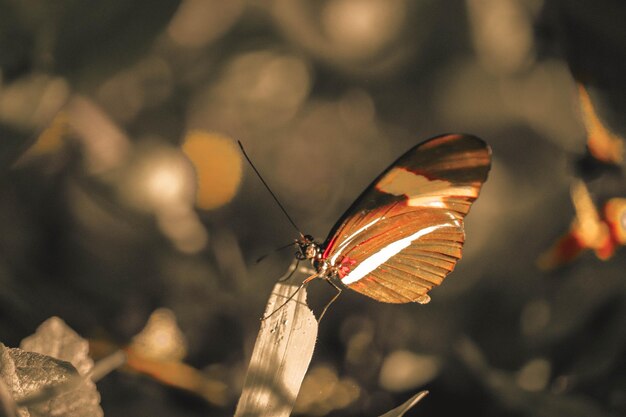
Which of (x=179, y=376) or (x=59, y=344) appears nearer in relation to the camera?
(x=59, y=344)

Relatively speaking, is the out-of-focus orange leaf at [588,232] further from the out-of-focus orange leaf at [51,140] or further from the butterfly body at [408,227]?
the out-of-focus orange leaf at [51,140]

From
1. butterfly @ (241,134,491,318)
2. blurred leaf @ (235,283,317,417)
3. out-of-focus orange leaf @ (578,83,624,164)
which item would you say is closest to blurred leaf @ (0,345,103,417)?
blurred leaf @ (235,283,317,417)

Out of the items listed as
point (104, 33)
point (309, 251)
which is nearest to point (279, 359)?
point (309, 251)

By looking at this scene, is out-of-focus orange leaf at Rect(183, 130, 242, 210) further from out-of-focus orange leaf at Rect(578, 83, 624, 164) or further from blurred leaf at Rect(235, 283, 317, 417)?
out-of-focus orange leaf at Rect(578, 83, 624, 164)

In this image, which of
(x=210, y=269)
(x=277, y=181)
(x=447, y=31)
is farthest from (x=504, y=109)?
(x=210, y=269)

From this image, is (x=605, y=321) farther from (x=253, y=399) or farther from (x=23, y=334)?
(x=23, y=334)

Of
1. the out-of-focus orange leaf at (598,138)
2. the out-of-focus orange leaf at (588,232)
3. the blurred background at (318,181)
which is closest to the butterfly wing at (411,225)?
the blurred background at (318,181)

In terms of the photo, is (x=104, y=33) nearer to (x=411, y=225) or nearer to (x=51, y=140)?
(x=51, y=140)
